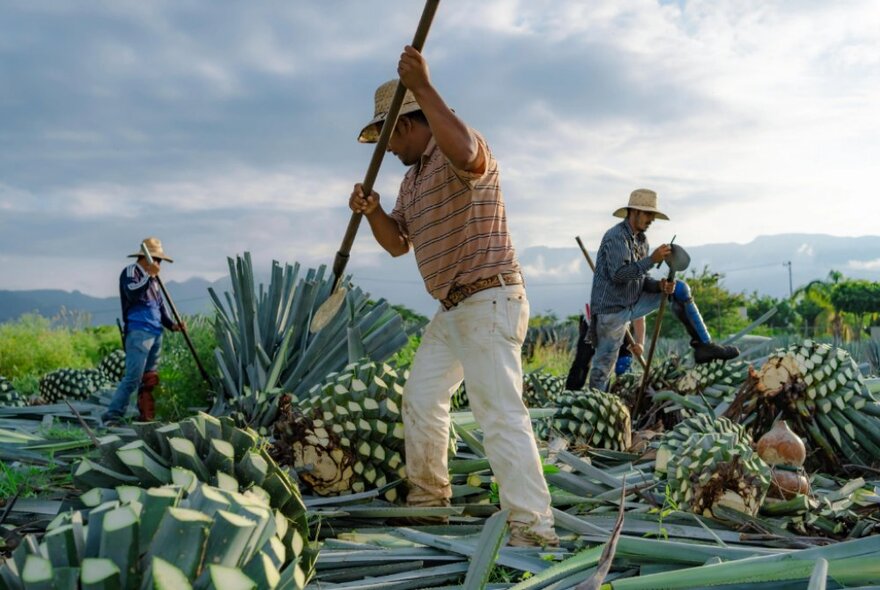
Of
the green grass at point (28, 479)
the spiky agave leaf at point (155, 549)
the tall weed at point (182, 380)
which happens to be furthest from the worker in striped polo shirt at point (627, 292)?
the spiky agave leaf at point (155, 549)

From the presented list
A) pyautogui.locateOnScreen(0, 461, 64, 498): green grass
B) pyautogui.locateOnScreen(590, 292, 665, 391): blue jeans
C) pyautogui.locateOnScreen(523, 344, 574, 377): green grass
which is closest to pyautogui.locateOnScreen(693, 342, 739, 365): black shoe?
pyautogui.locateOnScreen(590, 292, 665, 391): blue jeans

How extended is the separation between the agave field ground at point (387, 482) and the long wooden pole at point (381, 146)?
0.43m

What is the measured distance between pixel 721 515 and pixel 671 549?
2.45 feet

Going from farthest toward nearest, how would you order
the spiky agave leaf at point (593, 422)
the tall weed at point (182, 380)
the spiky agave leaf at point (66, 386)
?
1. the spiky agave leaf at point (66, 386)
2. the tall weed at point (182, 380)
3. the spiky agave leaf at point (593, 422)

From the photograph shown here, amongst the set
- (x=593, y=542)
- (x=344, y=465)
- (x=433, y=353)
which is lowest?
(x=593, y=542)

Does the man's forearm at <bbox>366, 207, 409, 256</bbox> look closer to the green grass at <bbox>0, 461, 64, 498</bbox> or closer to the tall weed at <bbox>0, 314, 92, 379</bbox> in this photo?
the green grass at <bbox>0, 461, 64, 498</bbox>

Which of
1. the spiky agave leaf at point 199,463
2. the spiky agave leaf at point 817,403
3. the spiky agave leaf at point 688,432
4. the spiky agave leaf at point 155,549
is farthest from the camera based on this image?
the spiky agave leaf at point 817,403

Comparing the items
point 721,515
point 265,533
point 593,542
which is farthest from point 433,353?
point 265,533

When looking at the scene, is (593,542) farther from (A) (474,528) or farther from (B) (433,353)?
(B) (433,353)

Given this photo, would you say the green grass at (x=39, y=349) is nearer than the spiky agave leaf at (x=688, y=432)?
No

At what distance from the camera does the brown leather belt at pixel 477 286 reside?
10.9 ft

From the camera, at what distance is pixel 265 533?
168cm

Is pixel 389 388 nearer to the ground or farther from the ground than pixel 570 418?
farther from the ground

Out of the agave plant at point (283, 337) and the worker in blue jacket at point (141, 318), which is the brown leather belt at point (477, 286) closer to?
the agave plant at point (283, 337)
